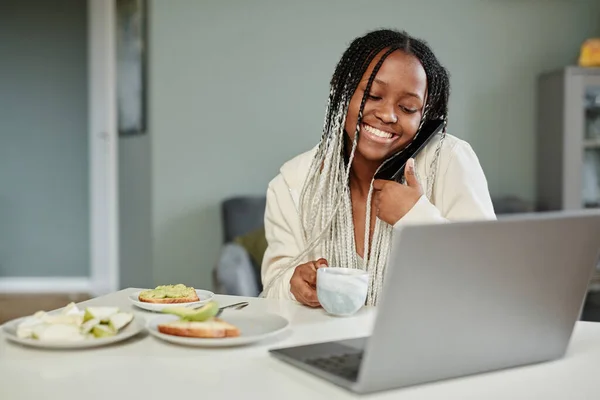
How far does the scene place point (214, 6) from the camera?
370 centimetres

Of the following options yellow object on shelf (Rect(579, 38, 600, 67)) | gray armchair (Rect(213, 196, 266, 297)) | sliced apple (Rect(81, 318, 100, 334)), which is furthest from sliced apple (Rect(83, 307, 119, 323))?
yellow object on shelf (Rect(579, 38, 600, 67))

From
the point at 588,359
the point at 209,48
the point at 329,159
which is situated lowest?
the point at 588,359

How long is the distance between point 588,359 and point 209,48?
2943 millimetres

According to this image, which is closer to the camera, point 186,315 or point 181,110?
point 186,315

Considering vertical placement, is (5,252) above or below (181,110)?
below

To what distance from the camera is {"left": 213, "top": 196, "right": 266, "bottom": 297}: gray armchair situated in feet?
9.16

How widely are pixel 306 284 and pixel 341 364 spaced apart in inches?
18.1

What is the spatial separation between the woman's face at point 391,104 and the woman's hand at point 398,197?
0.09 meters

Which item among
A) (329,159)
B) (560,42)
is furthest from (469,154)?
(560,42)

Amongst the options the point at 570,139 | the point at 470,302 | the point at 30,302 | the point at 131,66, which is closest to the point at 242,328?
the point at 470,302

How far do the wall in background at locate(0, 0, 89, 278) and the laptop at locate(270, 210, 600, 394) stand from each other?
16.3 feet

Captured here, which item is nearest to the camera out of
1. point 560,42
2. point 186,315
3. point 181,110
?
point 186,315

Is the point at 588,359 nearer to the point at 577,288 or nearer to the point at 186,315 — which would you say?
the point at 577,288

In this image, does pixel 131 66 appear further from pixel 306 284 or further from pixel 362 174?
pixel 306 284
